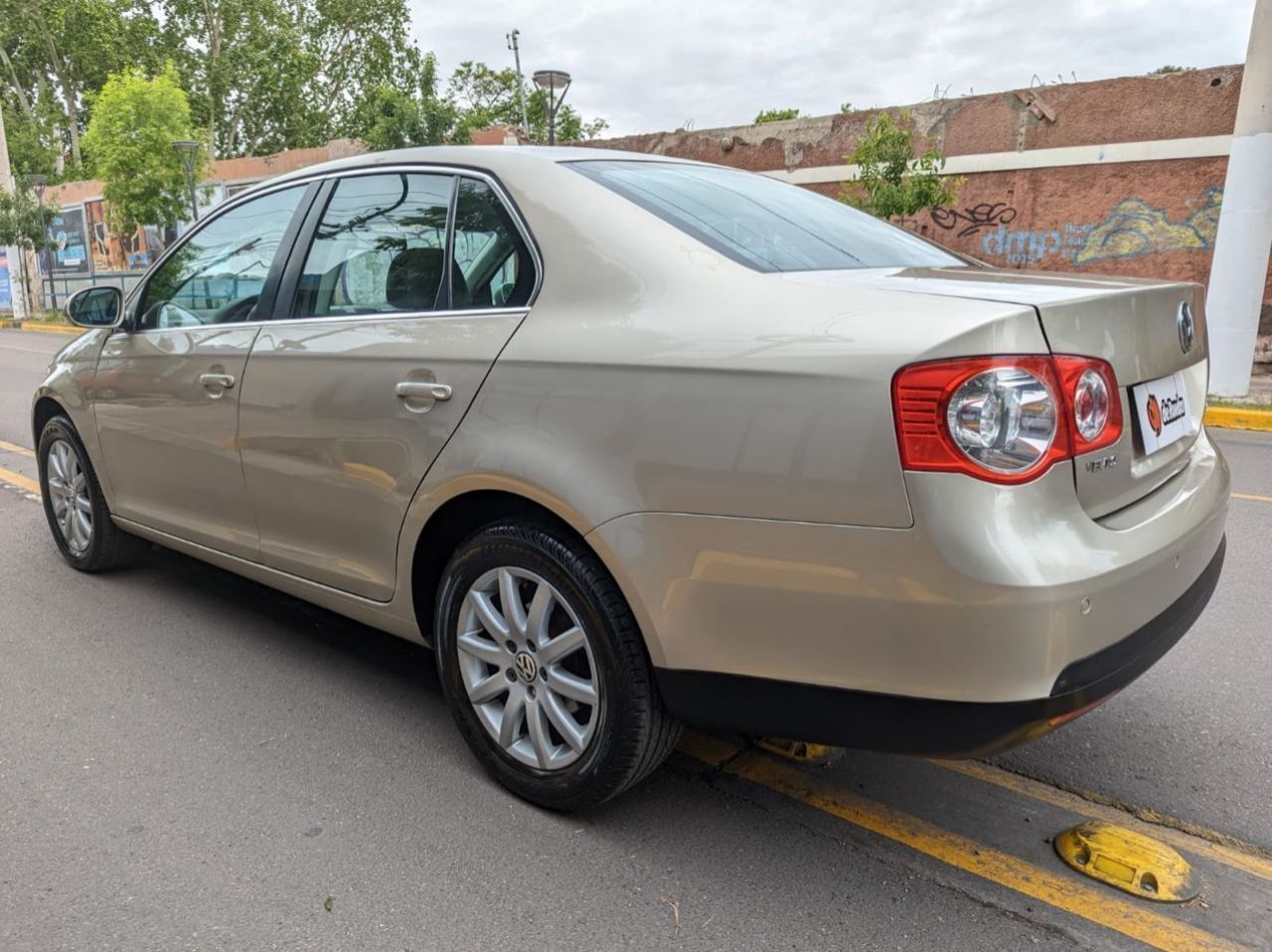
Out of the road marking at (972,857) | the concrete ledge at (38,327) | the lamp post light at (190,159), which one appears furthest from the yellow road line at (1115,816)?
the concrete ledge at (38,327)

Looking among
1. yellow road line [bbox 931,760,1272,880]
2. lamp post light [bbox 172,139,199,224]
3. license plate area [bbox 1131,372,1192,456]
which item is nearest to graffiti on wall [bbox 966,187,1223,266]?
license plate area [bbox 1131,372,1192,456]

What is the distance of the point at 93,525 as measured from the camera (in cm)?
420

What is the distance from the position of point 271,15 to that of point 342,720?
156 feet

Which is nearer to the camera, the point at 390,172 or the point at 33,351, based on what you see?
the point at 390,172

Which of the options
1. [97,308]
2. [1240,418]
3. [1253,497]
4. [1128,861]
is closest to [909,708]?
[1128,861]

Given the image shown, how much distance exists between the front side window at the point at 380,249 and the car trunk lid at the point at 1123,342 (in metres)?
1.14

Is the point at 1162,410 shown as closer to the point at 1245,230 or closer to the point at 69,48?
the point at 1245,230

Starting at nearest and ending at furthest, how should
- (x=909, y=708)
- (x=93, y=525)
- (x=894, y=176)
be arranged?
(x=909, y=708)
(x=93, y=525)
(x=894, y=176)

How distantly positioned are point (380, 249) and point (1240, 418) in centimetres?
893

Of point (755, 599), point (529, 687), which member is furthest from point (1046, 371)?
point (529, 687)

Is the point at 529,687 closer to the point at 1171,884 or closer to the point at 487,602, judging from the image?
the point at 487,602

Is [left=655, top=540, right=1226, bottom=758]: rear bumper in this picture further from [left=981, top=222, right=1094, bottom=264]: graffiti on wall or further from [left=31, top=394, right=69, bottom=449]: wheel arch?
[left=981, top=222, right=1094, bottom=264]: graffiti on wall

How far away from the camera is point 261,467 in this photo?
3.03 m

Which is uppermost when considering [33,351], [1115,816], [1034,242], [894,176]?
Result: [894,176]
